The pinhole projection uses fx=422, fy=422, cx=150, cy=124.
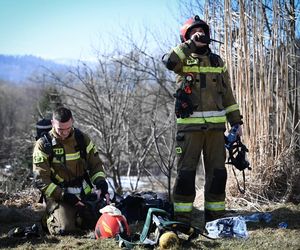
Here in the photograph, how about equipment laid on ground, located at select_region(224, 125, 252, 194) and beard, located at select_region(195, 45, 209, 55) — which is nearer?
beard, located at select_region(195, 45, 209, 55)

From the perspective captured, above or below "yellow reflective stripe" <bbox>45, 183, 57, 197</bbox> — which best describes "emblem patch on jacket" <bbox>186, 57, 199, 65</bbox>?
above

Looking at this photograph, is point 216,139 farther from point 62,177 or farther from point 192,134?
point 62,177

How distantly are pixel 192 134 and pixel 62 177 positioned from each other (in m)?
1.37

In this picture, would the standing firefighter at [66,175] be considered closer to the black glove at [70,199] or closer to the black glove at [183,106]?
the black glove at [70,199]

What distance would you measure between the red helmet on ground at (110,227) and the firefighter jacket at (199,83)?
40.1 inches

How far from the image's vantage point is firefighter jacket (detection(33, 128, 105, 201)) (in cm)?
397

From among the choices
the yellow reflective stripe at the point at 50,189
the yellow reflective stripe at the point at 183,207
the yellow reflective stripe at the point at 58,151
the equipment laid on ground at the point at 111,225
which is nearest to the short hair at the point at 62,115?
the yellow reflective stripe at the point at 58,151

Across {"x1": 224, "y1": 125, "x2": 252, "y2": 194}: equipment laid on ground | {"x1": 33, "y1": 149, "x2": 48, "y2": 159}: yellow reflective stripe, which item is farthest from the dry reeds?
{"x1": 33, "y1": 149, "x2": 48, "y2": 159}: yellow reflective stripe

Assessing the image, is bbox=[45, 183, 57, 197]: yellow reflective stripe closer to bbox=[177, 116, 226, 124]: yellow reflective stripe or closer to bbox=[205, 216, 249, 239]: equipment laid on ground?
bbox=[177, 116, 226, 124]: yellow reflective stripe

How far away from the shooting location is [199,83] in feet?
12.8

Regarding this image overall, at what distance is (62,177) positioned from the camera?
4.19 metres

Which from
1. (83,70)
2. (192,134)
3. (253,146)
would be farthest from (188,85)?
(83,70)

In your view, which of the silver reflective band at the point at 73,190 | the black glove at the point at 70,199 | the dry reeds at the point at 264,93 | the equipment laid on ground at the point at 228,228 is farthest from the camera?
the dry reeds at the point at 264,93

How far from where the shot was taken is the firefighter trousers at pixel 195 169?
12.8 feet
